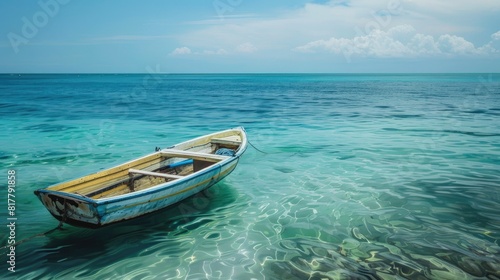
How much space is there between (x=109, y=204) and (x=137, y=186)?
263cm

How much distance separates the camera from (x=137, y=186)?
9625 mm

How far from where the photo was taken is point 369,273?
632cm

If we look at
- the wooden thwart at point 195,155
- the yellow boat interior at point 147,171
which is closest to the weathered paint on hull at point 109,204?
the yellow boat interior at point 147,171

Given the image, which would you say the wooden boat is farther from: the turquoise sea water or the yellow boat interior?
the turquoise sea water

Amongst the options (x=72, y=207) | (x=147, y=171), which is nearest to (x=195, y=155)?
(x=147, y=171)

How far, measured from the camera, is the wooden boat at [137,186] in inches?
276

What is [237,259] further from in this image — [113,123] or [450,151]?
[113,123]

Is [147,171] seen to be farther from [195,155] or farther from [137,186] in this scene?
[195,155]

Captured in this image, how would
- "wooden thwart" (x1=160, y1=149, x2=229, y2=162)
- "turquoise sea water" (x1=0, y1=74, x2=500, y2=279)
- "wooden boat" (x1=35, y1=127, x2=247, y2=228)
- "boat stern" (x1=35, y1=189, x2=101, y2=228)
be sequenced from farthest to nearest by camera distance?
"wooden thwart" (x1=160, y1=149, x2=229, y2=162), "wooden boat" (x1=35, y1=127, x2=247, y2=228), "boat stern" (x1=35, y1=189, x2=101, y2=228), "turquoise sea water" (x1=0, y1=74, x2=500, y2=279)

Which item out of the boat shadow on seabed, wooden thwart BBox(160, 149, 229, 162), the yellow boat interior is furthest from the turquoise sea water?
wooden thwart BBox(160, 149, 229, 162)

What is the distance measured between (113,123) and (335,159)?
18213mm

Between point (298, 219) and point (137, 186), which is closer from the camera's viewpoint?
point (298, 219)

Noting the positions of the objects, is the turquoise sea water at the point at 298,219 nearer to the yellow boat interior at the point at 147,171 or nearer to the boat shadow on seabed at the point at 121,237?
the boat shadow on seabed at the point at 121,237

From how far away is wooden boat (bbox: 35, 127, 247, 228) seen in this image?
23.0 feet
